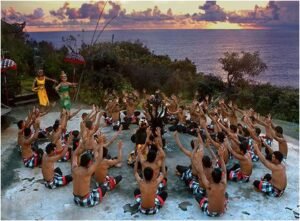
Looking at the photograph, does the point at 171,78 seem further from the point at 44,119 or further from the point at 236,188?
the point at 236,188

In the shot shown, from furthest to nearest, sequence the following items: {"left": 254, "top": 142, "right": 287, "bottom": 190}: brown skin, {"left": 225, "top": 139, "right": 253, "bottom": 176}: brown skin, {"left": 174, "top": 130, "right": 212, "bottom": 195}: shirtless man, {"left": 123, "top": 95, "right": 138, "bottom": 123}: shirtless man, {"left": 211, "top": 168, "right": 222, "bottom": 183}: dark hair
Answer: {"left": 123, "top": 95, "right": 138, "bottom": 123}: shirtless man, {"left": 225, "top": 139, "right": 253, "bottom": 176}: brown skin, {"left": 254, "top": 142, "right": 287, "bottom": 190}: brown skin, {"left": 174, "top": 130, "right": 212, "bottom": 195}: shirtless man, {"left": 211, "top": 168, "right": 222, "bottom": 183}: dark hair

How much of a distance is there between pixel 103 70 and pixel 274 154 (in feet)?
38.1

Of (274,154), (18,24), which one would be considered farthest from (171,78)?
(274,154)

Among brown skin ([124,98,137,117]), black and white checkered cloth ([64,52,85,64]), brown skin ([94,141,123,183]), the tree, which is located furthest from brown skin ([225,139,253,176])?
the tree

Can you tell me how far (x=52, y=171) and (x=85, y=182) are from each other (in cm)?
114

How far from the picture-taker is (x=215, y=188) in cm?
661

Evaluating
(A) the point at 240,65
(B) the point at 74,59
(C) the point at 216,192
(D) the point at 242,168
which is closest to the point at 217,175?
(C) the point at 216,192

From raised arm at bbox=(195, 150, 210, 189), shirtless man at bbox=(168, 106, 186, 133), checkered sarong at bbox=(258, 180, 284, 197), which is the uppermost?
raised arm at bbox=(195, 150, 210, 189)

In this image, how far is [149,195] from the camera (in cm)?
675

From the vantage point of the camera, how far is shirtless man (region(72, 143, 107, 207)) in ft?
22.5

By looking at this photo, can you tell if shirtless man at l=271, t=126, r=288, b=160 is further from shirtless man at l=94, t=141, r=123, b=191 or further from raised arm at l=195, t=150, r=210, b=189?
shirtless man at l=94, t=141, r=123, b=191

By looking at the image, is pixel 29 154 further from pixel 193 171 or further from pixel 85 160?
pixel 193 171

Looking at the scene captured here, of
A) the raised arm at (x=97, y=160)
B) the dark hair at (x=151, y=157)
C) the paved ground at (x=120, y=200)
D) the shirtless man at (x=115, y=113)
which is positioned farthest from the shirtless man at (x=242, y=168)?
the shirtless man at (x=115, y=113)

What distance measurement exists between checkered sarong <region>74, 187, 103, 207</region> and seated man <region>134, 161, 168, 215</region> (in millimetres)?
658
